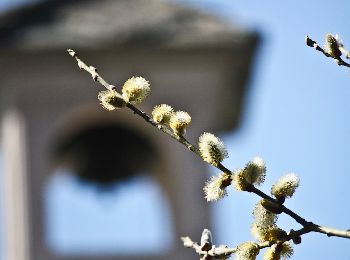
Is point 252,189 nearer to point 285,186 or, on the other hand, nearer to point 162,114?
point 285,186

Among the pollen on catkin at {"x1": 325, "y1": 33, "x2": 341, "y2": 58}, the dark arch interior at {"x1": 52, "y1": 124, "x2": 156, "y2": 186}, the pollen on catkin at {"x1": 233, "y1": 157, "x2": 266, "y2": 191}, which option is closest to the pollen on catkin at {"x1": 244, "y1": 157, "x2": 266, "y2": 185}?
the pollen on catkin at {"x1": 233, "y1": 157, "x2": 266, "y2": 191}

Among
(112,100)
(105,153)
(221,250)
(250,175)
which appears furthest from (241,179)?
(105,153)

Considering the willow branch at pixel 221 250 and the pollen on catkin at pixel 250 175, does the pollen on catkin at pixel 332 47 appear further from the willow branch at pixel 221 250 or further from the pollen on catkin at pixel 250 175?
the willow branch at pixel 221 250

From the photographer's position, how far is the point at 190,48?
1138 cm

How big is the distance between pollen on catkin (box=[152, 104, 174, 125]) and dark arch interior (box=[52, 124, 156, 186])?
9.39m

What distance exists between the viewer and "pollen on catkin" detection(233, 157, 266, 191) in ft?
6.31

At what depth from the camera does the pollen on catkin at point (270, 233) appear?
189 centimetres

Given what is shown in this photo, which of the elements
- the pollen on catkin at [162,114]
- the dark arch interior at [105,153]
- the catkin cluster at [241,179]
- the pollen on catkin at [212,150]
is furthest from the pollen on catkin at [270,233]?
the dark arch interior at [105,153]

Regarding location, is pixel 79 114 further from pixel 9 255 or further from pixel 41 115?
pixel 9 255

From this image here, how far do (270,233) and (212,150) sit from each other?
0.52 ft

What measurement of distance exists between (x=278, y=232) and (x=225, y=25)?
406 inches

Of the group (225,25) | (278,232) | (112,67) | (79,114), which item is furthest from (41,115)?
(278,232)

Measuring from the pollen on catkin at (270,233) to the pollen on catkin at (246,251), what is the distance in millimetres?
25

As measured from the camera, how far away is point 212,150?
195 cm
